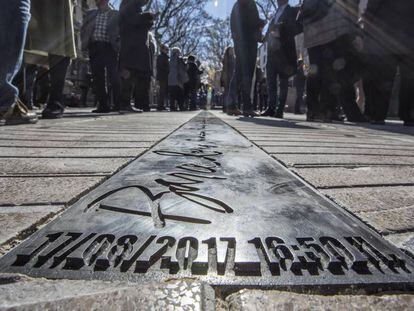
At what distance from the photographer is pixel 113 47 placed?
6.44 meters

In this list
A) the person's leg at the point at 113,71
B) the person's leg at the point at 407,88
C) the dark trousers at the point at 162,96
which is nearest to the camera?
the person's leg at the point at 407,88

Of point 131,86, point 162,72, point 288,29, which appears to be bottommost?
point 131,86

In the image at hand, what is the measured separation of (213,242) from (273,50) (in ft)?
21.6

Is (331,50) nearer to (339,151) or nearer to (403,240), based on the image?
(339,151)

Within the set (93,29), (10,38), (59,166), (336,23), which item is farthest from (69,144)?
(93,29)

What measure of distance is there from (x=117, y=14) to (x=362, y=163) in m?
5.87

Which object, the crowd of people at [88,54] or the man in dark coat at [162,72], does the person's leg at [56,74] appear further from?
the man in dark coat at [162,72]

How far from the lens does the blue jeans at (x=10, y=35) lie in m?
2.85

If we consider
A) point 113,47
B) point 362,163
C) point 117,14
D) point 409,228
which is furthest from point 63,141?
point 117,14

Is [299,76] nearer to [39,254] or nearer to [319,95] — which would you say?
[319,95]

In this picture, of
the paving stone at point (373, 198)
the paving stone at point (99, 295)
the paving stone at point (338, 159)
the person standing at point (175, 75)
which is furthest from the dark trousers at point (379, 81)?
the person standing at point (175, 75)

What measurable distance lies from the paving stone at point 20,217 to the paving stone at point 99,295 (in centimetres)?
20

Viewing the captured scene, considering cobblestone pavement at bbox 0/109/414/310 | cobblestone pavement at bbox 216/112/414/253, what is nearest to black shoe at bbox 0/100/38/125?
cobblestone pavement at bbox 0/109/414/310

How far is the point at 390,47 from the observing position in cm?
509
